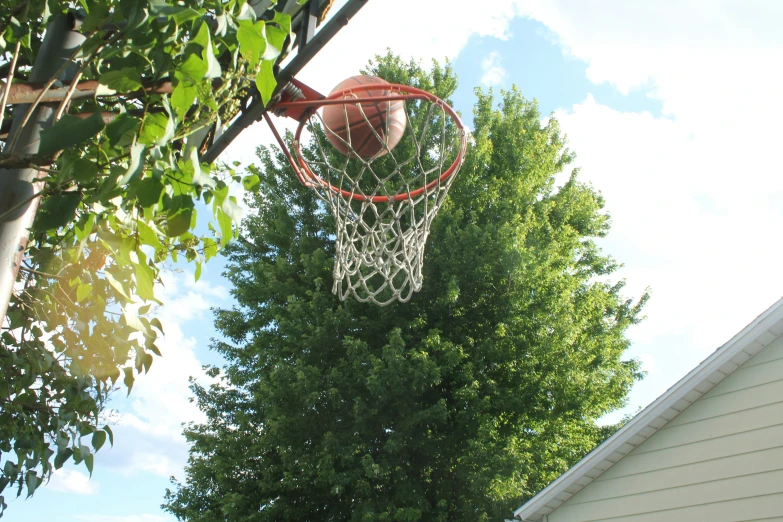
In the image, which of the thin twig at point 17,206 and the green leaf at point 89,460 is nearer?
the thin twig at point 17,206

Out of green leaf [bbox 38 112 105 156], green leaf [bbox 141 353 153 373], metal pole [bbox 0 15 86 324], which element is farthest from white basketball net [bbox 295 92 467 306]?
green leaf [bbox 38 112 105 156]

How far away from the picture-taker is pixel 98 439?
2480 millimetres

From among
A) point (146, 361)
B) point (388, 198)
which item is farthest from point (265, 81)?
point (388, 198)

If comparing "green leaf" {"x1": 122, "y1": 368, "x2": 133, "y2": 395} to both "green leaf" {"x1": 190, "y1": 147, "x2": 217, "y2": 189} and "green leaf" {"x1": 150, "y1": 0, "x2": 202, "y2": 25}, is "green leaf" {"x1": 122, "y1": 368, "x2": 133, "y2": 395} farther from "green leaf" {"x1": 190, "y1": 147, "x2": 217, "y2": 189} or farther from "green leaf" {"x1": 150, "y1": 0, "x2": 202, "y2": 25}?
"green leaf" {"x1": 150, "y1": 0, "x2": 202, "y2": 25}

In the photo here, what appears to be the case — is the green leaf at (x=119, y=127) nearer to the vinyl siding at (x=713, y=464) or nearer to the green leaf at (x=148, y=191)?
the green leaf at (x=148, y=191)

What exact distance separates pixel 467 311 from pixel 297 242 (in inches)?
153

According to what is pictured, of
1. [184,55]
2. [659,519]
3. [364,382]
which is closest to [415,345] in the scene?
[364,382]

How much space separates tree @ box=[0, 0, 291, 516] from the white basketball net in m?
2.30

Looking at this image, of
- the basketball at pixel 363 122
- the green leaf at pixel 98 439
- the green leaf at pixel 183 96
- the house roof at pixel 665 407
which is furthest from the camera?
the house roof at pixel 665 407

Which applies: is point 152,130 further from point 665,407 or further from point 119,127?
point 665,407

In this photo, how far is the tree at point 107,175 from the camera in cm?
145

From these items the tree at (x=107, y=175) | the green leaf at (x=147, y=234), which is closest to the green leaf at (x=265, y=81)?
the tree at (x=107, y=175)

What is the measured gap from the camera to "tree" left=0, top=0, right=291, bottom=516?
145cm

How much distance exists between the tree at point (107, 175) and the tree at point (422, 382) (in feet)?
24.1
